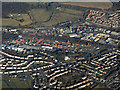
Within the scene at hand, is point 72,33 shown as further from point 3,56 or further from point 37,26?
point 3,56

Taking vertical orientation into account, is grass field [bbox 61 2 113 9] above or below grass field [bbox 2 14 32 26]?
above

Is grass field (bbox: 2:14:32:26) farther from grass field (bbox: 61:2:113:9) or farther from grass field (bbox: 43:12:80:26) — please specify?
grass field (bbox: 61:2:113:9)

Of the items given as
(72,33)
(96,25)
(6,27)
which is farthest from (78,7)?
(6,27)

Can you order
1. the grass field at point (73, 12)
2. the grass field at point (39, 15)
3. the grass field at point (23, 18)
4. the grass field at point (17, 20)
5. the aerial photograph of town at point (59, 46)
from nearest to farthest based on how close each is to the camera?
1. the aerial photograph of town at point (59, 46)
2. the grass field at point (17, 20)
3. the grass field at point (23, 18)
4. the grass field at point (39, 15)
5. the grass field at point (73, 12)

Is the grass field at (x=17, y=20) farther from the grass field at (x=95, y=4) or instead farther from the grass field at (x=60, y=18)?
the grass field at (x=95, y=4)

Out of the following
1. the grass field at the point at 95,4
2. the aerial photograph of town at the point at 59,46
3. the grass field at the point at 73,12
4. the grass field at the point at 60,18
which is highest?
the grass field at the point at 95,4

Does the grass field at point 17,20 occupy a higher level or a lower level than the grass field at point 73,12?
lower

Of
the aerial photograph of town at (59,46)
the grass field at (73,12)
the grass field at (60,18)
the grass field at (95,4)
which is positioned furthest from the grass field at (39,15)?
the grass field at (95,4)

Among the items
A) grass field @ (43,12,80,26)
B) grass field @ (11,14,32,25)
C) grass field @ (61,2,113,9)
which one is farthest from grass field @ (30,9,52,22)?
grass field @ (61,2,113,9)
